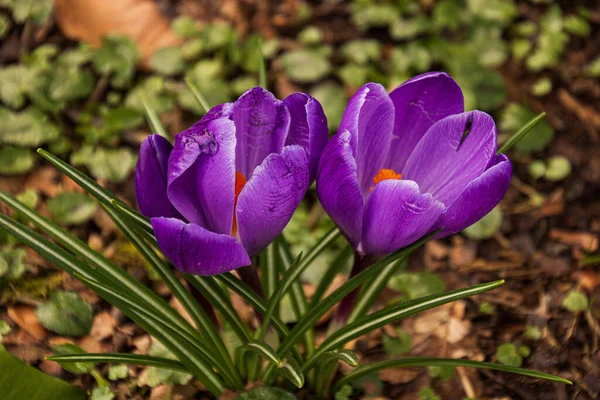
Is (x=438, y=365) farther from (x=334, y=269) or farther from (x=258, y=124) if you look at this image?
(x=258, y=124)

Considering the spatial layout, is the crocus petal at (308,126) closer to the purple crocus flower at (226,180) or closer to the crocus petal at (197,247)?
A: the purple crocus flower at (226,180)

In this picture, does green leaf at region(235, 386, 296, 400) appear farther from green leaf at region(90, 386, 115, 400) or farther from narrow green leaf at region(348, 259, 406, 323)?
green leaf at region(90, 386, 115, 400)

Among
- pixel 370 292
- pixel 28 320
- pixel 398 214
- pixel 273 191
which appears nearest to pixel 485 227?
pixel 370 292

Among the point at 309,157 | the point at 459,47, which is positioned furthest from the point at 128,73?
the point at 309,157

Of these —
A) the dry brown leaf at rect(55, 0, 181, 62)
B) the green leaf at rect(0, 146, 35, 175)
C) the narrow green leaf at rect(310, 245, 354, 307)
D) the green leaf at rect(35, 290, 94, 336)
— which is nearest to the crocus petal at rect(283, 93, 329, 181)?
the narrow green leaf at rect(310, 245, 354, 307)

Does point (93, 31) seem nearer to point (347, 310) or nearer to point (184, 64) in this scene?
point (184, 64)
